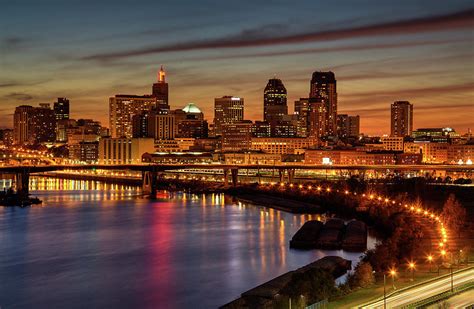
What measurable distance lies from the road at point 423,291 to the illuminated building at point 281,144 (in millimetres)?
87964

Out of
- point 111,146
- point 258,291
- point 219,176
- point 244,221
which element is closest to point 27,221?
point 244,221

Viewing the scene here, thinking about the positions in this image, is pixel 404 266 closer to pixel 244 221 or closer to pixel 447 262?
pixel 447 262

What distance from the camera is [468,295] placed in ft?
49.5

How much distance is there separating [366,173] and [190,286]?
52.1 meters

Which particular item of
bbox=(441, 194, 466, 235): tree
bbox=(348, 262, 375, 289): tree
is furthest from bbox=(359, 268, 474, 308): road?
bbox=(441, 194, 466, 235): tree

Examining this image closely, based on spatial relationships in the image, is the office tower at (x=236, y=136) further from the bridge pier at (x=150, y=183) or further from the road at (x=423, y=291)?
the road at (x=423, y=291)

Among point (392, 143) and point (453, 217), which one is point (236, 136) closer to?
point (392, 143)

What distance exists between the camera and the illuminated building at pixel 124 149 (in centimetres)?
9544

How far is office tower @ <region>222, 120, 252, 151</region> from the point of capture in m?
108

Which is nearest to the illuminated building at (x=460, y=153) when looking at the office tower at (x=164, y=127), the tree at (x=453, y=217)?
the office tower at (x=164, y=127)

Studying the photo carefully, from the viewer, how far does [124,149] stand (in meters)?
97.7

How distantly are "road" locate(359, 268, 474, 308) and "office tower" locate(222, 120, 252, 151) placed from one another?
298 feet

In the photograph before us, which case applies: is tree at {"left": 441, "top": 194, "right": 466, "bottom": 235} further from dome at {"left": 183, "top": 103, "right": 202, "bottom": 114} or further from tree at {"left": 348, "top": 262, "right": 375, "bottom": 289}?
dome at {"left": 183, "top": 103, "right": 202, "bottom": 114}

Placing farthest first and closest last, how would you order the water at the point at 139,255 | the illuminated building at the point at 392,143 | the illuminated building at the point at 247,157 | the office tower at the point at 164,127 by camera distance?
the office tower at the point at 164,127
the illuminated building at the point at 392,143
the illuminated building at the point at 247,157
the water at the point at 139,255
